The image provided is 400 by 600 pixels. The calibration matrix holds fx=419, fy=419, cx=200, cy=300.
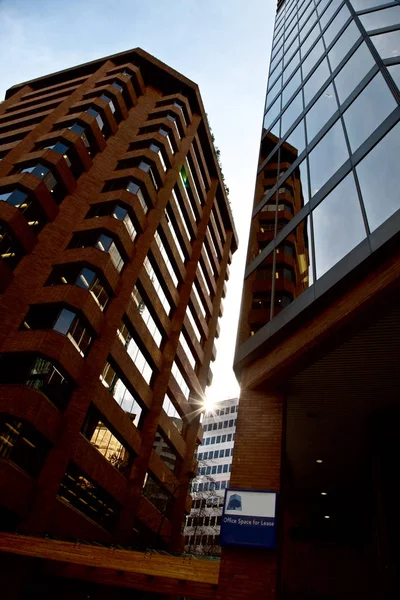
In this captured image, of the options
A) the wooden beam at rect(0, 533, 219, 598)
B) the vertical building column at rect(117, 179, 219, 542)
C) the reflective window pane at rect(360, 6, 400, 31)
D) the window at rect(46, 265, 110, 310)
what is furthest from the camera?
the vertical building column at rect(117, 179, 219, 542)

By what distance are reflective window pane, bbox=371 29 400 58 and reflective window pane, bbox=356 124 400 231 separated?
3883 millimetres

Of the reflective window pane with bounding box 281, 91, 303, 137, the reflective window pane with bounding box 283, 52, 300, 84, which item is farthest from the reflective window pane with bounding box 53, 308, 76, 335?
the reflective window pane with bounding box 283, 52, 300, 84

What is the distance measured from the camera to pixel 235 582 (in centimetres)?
1020

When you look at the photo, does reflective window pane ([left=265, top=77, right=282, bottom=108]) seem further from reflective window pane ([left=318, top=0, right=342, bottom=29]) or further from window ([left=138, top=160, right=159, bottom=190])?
window ([left=138, top=160, right=159, bottom=190])

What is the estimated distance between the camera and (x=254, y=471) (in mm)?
11766

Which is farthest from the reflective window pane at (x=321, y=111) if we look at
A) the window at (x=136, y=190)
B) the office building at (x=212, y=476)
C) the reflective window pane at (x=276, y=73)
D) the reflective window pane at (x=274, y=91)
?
the office building at (x=212, y=476)

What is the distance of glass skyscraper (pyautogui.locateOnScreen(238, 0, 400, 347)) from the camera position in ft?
37.6

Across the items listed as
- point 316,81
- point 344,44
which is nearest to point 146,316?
point 316,81

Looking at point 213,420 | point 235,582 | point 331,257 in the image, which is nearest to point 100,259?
point 331,257

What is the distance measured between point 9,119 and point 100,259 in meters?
25.6

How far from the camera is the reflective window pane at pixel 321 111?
1575cm

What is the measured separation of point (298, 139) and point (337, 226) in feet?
24.7

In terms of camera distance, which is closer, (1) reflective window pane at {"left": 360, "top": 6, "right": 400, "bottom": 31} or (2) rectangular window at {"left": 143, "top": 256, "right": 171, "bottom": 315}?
(1) reflective window pane at {"left": 360, "top": 6, "right": 400, "bottom": 31}

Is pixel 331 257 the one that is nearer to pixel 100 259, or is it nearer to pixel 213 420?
pixel 100 259
